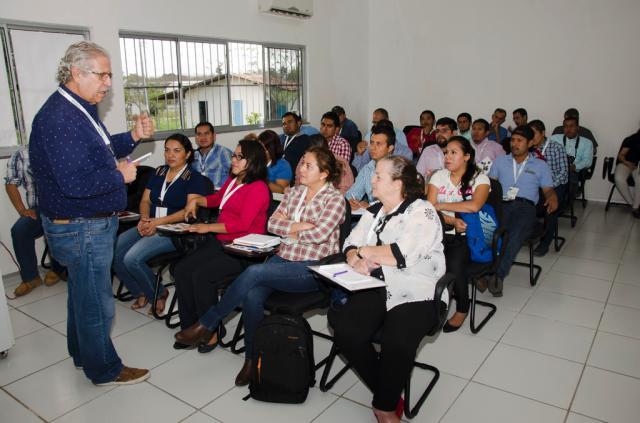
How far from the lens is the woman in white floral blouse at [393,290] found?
211cm

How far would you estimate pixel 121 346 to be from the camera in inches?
119

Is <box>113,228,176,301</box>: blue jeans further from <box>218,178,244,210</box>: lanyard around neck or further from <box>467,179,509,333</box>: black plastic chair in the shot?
<box>467,179,509,333</box>: black plastic chair

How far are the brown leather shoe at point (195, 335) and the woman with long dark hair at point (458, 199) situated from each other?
1548mm

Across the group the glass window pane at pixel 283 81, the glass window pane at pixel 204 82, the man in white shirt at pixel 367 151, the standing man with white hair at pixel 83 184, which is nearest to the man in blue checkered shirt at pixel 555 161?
the man in white shirt at pixel 367 151

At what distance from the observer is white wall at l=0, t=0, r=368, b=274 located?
171 inches

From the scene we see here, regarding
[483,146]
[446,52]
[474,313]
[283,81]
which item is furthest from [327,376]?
[446,52]

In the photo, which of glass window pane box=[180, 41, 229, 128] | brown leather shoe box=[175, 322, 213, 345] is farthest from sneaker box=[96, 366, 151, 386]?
glass window pane box=[180, 41, 229, 128]

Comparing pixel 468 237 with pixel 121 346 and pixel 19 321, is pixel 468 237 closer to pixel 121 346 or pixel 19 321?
pixel 121 346

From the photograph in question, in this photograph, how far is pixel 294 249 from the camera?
8.80 ft

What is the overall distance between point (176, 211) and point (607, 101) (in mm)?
6247

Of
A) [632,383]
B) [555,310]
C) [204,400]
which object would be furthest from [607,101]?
[204,400]

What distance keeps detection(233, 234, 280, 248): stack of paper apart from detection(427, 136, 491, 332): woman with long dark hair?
1.14m

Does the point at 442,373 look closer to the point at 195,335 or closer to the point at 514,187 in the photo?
the point at 195,335

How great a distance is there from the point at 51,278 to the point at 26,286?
0.67ft
